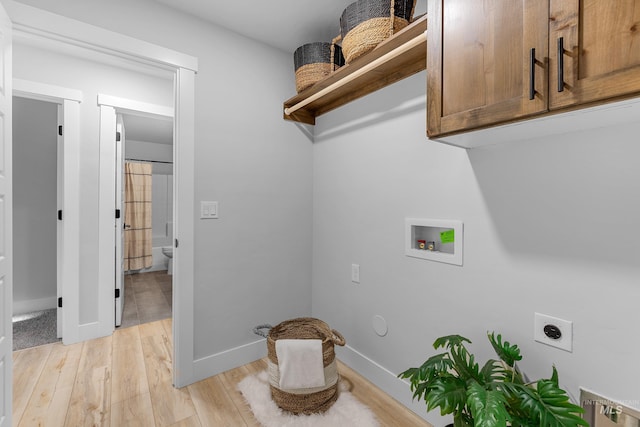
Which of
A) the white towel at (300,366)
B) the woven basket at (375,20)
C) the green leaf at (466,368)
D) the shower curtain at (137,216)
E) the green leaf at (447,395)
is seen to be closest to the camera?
the green leaf at (447,395)

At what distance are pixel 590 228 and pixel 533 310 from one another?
1.27ft

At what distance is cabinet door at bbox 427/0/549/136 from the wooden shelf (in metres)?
0.29

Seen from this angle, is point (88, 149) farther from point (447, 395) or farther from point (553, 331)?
point (553, 331)

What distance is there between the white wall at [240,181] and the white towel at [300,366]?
65 cm

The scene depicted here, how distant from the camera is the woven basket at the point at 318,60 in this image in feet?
6.50

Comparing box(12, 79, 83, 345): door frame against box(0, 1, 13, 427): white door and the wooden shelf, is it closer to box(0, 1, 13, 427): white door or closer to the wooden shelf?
box(0, 1, 13, 427): white door

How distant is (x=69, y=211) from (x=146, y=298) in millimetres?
1631

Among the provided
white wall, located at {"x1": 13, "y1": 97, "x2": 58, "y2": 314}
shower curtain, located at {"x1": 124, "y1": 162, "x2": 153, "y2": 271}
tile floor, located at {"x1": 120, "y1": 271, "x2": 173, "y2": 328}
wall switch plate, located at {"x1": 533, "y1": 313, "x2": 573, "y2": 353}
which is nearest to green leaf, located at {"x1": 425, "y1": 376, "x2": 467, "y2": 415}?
wall switch plate, located at {"x1": 533, "y1": 313, "x2": 573, "y2": 353}

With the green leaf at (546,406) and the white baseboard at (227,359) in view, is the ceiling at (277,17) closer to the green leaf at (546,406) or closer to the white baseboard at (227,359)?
the green leaf at (546,406)

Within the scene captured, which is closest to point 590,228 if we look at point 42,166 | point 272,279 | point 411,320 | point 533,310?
point 533,310

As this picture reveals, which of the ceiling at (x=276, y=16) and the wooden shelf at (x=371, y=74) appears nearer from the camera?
the wooden shelf at (x=371, y=74)

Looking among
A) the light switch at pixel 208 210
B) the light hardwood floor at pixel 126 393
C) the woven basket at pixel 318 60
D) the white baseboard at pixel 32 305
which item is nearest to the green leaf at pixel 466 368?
the light hardwood floor at pixel 126 393

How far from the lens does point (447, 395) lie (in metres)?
0.99

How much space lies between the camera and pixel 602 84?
744 mm
